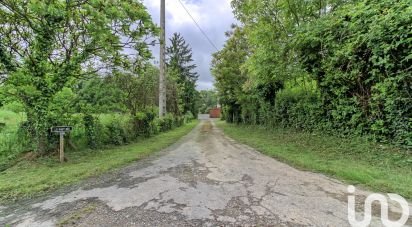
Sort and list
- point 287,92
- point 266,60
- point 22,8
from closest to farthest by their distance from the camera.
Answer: point 22,8 < point 266,60 < point 287,92

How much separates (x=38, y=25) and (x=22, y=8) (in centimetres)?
51

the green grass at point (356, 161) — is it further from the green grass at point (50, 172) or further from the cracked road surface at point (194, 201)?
the green grass at point (50, 172)

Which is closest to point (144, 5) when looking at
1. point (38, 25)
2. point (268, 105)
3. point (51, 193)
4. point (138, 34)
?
point (138, 34)

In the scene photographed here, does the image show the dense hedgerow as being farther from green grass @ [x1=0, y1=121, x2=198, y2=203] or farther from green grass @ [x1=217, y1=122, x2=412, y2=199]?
green grass @ [x1=0, y1=121, x2=198, y2=203]

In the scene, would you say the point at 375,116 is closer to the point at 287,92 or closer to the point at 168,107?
the point at 287,92

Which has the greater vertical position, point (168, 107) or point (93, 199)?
point (168, 107)

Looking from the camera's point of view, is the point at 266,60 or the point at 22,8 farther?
the point at 266,60

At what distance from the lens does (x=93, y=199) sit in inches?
157

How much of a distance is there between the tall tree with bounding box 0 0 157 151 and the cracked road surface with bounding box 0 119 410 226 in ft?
11.6

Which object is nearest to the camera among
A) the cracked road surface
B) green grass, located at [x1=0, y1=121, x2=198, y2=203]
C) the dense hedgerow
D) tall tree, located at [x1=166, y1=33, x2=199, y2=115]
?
the cracked road surface

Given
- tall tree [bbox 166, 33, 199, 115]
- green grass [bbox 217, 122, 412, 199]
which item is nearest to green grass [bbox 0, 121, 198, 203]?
green grass [bbox 217, 122, 412, 199]

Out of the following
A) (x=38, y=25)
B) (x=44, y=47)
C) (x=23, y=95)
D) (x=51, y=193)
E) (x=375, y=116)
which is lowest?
(x=51, y=193)

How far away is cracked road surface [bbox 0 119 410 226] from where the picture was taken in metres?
3.17

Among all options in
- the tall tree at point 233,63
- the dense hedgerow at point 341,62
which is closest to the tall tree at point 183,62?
the tall tree at point 233,63
